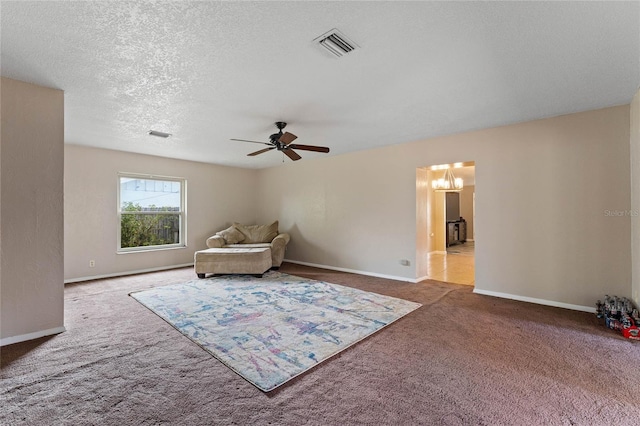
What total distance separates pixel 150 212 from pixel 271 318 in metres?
4.25

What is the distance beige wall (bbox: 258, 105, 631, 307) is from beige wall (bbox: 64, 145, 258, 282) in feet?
11.2

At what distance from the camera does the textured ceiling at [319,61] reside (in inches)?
66.6

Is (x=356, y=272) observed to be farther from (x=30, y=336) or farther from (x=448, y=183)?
(x=30, y=336)

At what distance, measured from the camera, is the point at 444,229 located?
8320 mm

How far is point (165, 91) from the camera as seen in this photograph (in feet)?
9.10

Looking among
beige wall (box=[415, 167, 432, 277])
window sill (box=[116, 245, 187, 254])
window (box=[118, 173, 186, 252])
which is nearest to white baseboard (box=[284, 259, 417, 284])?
beige wall (box=[415, 167, 432, 277])

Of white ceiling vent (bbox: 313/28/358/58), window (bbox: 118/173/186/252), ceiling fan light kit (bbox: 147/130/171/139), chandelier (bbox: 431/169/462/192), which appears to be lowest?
window (bbox: 118/173/186/252)

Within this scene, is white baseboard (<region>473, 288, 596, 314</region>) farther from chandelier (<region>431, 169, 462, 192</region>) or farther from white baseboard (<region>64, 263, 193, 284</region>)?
white baseboard (<region>64, 263, 193, 284</region>)

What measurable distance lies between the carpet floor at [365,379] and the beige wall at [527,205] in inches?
27.6

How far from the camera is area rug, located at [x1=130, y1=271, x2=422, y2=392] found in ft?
7.30

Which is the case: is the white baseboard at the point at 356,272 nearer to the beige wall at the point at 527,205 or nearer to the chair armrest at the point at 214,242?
the beige wall at the point at 527,205

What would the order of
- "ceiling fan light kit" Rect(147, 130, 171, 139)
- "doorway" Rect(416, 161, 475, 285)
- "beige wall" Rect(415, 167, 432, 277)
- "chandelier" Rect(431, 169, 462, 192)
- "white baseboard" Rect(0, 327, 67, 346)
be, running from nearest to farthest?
"white baseboard" Rect(0, 327, 67, 346) → "ceiling fan light kit" Rect(147, 130, 171, 139) → "beige wall" Rect(415, 167, 432, 277) → "doorway" Rect(416, 161, 475, 285) → "chandelier" Rect(431, 169, 462, 192)

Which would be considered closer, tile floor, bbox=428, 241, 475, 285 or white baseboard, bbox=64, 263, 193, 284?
white baseboard, bbox=64, 263, 193, 284

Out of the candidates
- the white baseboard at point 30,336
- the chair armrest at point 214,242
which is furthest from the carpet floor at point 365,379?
the chair armrest at point 214,242
